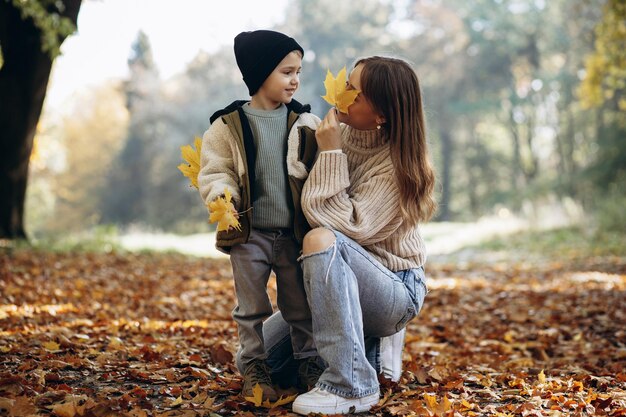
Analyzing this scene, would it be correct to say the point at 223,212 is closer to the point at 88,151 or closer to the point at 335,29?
the point at 335,29

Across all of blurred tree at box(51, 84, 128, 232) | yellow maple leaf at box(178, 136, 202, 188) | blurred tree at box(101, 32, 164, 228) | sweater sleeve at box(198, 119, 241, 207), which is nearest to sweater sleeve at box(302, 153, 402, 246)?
sweater sleeve at box(198, 119, 241, 207)

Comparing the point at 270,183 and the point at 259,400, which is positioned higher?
the point at 270,183

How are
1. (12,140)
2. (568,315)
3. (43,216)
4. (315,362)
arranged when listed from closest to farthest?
(315,362) → (568,315) → (12,140) → (43,216)

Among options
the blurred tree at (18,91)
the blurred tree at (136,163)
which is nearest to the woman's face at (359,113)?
the blurred tree at (18,91)

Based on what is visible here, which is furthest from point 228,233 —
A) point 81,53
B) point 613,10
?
point 81,53

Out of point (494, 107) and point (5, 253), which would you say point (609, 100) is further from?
point (5, 253)

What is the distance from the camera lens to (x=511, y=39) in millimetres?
31375

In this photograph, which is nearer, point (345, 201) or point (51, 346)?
point (345, 201)

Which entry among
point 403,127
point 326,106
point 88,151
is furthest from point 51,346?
point 88,151

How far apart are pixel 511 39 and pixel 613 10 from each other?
2174cm

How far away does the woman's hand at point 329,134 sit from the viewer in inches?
115

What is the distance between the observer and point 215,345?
4.25 m

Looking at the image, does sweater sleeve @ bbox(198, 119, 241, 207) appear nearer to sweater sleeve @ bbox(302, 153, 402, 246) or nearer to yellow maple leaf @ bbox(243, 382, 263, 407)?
sweater sleeve @ bbox(302, 153, 402, 246)

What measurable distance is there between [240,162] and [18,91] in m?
7.30
